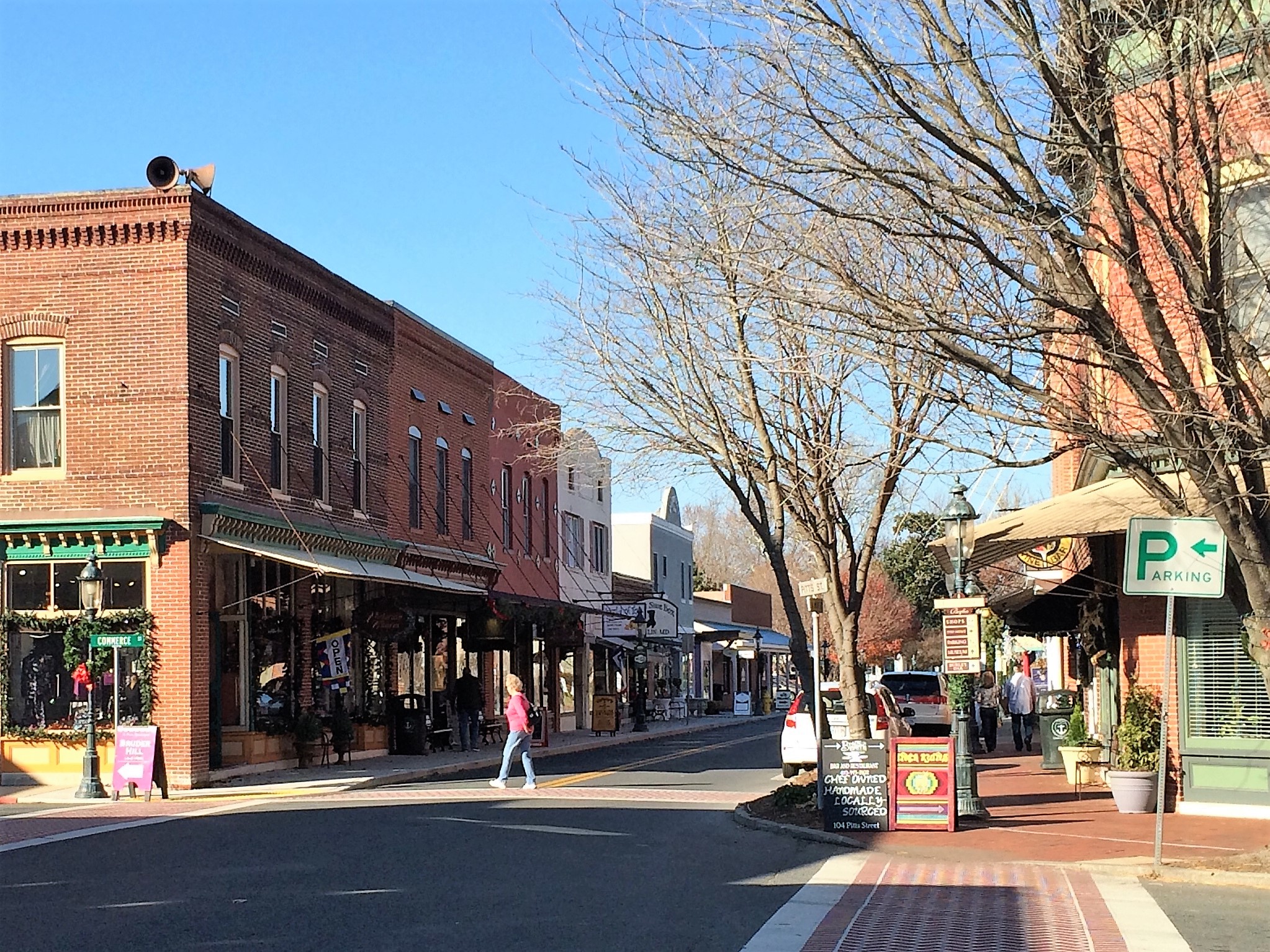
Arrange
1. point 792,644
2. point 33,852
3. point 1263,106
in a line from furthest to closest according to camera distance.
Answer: point 792,644
point 33,852
point 1263,106

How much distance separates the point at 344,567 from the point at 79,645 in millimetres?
4507

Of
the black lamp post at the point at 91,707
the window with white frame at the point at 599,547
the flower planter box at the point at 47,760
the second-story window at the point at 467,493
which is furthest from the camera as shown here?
the window with white frame at the point at 599,547

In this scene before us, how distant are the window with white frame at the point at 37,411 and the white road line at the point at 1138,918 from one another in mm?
18115

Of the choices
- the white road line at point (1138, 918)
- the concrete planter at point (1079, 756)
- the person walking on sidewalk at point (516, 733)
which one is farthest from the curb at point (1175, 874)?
the person walking on sidewalk at point (516, 733)

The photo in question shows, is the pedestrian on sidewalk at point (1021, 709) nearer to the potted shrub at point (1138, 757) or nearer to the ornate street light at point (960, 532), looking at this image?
the potted shrub at point (1138, 757)

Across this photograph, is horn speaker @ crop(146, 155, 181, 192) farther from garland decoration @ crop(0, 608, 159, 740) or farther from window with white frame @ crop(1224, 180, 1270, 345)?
window with white frame @ crop(1224, 180, 1270, 345)

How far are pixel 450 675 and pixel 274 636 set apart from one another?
30.8 ft

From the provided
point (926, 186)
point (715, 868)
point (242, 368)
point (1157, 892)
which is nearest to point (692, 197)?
point (926, 186)

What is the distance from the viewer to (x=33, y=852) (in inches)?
625

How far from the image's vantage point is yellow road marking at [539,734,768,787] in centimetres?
2516

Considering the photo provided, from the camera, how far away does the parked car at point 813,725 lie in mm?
23922

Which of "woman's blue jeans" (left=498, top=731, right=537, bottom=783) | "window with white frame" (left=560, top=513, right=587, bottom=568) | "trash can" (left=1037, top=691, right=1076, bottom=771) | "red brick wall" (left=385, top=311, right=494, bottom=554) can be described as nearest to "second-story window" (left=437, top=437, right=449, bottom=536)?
"red brick wall" (left=385, top=311, right=494, bottom=554)

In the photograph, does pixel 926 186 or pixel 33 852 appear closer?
pixel 926 186

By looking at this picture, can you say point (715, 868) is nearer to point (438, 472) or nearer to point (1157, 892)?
point (1157, 892)
